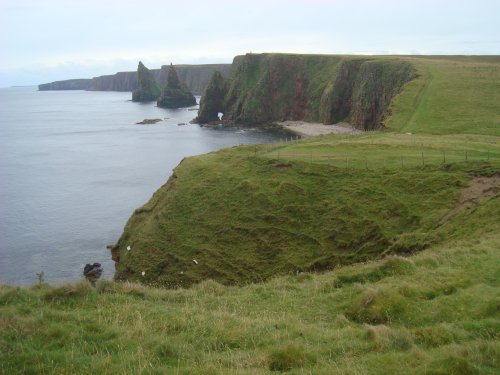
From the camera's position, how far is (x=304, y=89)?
16638 centimetres

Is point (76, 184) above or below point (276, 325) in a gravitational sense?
below

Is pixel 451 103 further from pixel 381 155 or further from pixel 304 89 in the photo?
pixel 304 89

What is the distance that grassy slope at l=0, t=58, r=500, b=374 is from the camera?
1180 centimetres

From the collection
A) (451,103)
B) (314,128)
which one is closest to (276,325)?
(451,103)

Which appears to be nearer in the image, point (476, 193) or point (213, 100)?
point (476, 193)

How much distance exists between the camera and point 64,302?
17.7 meters

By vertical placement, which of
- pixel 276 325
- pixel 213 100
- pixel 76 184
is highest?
pixel 213 100

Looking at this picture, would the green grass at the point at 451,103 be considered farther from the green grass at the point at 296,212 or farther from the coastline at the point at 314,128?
the coastline at the point at 314,128

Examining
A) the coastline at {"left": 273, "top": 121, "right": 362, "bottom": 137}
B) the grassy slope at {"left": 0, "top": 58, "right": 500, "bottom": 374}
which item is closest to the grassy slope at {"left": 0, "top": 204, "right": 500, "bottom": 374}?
the grassy slope at {"left": 0, "top": 58, "right": 500, "bottom": 374}

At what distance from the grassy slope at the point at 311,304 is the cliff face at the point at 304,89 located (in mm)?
79862

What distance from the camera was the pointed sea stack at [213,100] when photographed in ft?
Answer: 563

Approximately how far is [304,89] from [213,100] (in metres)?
33.6

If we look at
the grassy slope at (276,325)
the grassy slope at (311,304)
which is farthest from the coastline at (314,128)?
the grassy slope at (276,325)

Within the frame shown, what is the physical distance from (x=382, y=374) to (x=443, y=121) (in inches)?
2659
